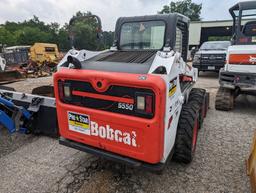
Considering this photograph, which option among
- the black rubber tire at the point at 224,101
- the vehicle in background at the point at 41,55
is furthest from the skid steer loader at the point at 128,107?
the vehicle in background at the point at 41,55

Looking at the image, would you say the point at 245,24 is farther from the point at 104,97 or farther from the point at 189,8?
the point at 189,8

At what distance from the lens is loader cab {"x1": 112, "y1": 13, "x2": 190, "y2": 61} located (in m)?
2.92

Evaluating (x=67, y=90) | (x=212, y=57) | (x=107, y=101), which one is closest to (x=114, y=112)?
(x=107, y=101)

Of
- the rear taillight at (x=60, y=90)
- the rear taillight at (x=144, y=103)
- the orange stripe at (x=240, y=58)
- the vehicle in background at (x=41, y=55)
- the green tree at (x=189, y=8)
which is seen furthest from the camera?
the green tree at (x=189, y=8)

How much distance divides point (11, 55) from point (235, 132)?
17343 millimetres

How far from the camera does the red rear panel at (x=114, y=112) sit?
6.50ft

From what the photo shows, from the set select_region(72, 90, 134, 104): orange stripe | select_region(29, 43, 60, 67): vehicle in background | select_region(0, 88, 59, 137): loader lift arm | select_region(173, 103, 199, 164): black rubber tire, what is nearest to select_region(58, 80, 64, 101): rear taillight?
select_region(72, 90, 134, 104): orange stripe

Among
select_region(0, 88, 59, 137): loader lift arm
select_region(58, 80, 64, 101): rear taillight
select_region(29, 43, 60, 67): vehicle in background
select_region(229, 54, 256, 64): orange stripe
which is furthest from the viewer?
select_region(29, 43, 60, 67): vehicle in background

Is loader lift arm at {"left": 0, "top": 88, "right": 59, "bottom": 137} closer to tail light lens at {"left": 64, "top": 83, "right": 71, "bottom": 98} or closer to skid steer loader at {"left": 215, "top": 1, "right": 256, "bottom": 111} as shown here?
tail light lens at {"left": 64, "top": 83, "right": 71, "bottom": 98}

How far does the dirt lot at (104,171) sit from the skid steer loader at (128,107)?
1.13 ft

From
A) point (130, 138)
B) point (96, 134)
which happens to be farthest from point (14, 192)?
point (130, 138)

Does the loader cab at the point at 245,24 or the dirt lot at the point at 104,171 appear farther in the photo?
the loader cab at the point at 245,24

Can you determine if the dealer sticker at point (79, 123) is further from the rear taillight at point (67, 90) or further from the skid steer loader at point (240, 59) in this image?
the skid steer loader at point (240, 59)

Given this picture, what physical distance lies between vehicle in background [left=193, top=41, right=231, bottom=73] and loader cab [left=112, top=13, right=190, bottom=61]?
6.85 m
